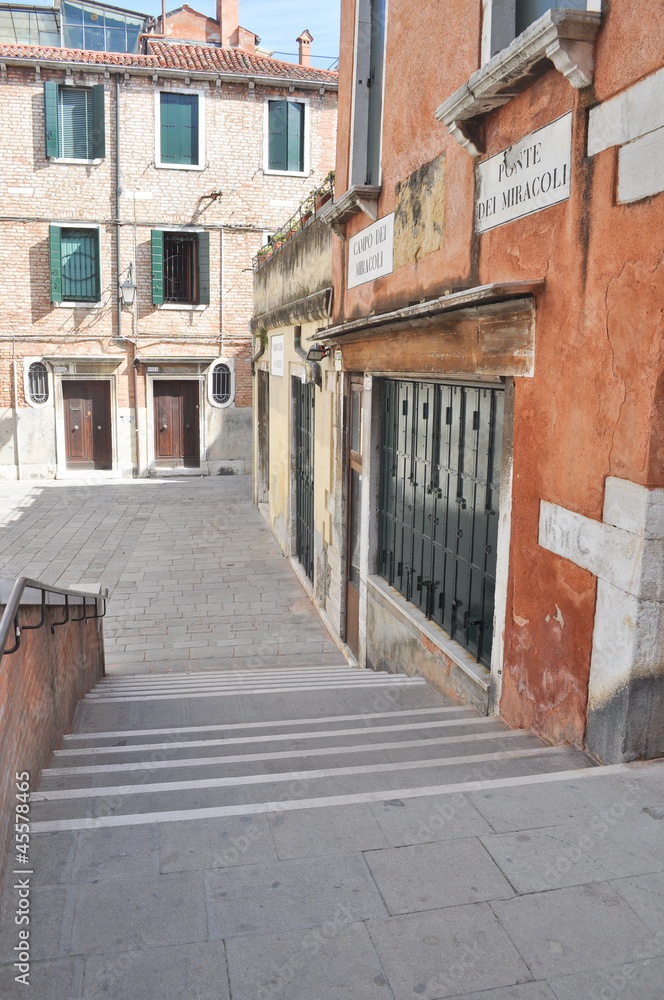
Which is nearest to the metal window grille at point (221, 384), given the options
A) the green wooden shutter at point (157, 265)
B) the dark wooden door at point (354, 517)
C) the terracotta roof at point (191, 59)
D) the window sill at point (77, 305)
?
the green wooden shutter at point (157, 265)

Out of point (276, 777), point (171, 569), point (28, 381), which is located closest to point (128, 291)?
point (28, 381)

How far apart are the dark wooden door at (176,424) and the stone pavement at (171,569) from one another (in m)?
2.01

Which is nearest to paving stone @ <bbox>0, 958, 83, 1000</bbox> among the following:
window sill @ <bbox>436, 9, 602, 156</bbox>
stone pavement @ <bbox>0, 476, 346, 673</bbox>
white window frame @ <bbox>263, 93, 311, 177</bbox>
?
window sill @ <bbox>436, 9, 602, 156</bbox>

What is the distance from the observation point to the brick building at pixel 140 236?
17672 millimetres

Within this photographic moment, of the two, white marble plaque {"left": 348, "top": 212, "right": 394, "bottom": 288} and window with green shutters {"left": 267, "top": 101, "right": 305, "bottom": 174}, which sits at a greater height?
window with green shutters {"left": 267, "top": 101, "right": 305, "bottom": 174}

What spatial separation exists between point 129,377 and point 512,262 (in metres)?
15.7

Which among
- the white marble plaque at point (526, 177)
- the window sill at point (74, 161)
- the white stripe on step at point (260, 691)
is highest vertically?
the window sill at point (74, 161)

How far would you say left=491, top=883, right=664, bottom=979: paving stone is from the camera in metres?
2.08

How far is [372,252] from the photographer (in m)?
6.66

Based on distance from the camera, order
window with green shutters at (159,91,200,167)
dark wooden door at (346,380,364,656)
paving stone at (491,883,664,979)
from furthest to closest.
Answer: window with green shutters at (159,91,200,167) → dark wooden door at (346,380,364,656) → paving stone at (491,883,664,979)

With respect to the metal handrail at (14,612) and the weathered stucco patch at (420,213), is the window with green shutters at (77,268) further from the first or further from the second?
the metal handrail at (14,612)

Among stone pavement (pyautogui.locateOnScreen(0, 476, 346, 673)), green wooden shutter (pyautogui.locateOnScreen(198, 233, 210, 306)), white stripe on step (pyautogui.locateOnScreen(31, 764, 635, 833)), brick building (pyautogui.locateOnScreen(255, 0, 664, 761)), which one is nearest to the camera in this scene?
white stripe on step (pyautogui.locateOnScreen(31, 764, 635, 833))

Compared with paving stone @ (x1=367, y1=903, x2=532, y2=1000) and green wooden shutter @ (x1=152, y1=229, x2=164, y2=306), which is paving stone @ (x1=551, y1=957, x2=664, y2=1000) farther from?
green wooden shutter @ (x1=152, y1=229, x2=164, y2=306)

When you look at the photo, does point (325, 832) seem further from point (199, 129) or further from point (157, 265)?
point (199, 129)
